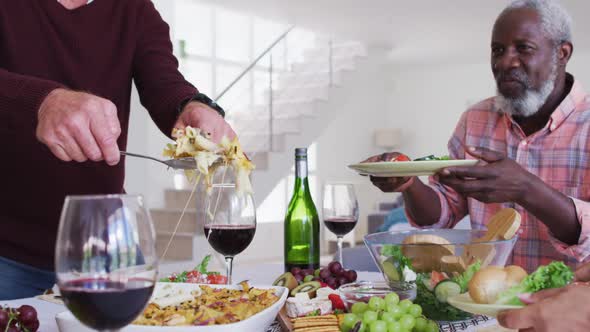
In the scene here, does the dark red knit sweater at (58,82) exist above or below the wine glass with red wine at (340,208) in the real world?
above

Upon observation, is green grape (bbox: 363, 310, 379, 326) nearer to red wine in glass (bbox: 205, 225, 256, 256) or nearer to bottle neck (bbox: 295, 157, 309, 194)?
red wine in glass (bbox: 205, 225, 256, 256)

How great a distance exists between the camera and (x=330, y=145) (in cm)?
1077

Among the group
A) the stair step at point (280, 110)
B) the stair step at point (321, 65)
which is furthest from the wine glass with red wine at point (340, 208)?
the stair step at point (321, 65)

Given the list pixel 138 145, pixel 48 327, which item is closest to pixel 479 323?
pixel 48 327

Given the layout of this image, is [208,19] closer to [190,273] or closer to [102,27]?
[102,27]

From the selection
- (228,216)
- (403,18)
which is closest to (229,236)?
(228,216)

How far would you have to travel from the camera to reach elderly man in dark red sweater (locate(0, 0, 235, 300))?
153 cm

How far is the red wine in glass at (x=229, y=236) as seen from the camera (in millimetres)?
1288

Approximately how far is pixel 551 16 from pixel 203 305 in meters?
1.66

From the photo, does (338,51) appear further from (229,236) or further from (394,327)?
(394,327)

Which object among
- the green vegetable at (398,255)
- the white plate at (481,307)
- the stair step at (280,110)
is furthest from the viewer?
the stair step at (280,110)

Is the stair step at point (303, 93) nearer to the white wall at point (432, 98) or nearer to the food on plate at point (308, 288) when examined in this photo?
the white wall at point (432, 98)

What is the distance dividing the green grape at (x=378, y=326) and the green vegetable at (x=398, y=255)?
0.72 ft

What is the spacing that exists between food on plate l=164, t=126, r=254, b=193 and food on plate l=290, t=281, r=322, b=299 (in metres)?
0.23
